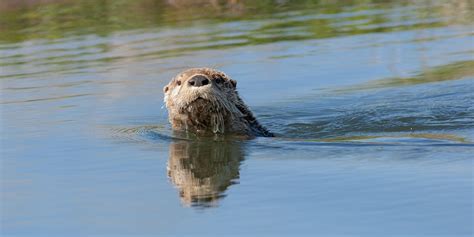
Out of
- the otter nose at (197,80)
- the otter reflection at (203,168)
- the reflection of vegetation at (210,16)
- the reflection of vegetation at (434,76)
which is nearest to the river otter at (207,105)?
the otter nose at (197,80)

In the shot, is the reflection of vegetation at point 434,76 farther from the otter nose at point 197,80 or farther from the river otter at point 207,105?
the otter nose at point 197,80

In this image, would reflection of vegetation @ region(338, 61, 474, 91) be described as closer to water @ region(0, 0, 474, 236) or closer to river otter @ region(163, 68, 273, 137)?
water @ region(0, 0, 474, 236)

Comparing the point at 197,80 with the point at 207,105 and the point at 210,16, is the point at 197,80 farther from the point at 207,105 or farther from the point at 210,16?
the point at 210,16

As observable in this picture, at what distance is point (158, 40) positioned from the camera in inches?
703

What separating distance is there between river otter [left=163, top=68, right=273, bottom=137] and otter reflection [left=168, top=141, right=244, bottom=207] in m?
0.18

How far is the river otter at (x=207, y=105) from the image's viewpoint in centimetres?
956

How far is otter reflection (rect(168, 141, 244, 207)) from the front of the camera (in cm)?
777

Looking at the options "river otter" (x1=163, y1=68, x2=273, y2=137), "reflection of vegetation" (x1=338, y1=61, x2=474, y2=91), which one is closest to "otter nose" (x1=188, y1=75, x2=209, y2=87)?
"river otter" (x1=163, y1=68, x2=273, y2=137)

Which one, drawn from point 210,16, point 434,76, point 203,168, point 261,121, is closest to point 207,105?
point 203,168

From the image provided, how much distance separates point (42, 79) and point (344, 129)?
→ 4.79 metres

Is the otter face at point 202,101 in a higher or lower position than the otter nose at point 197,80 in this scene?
lower

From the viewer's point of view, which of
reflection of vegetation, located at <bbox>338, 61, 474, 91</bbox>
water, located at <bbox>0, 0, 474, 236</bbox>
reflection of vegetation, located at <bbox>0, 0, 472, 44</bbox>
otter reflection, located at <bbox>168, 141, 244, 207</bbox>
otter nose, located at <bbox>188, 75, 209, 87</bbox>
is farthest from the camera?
reflection of vegetation, located at <bbox>0, 0, 472, 44</bbox>

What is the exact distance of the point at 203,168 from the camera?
8812 millimetres

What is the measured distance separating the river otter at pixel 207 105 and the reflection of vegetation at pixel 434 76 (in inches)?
121
